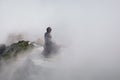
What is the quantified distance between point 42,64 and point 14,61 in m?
3.75

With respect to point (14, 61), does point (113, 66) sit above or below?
below

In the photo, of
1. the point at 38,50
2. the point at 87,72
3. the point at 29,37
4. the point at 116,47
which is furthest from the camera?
the point at 29,37

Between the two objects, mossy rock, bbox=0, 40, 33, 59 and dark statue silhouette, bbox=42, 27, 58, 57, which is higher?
mossy rock, bbox=0, 40, 33, 59

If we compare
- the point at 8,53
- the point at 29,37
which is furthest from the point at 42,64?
the point at 29,37

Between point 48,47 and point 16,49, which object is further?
point 16,49

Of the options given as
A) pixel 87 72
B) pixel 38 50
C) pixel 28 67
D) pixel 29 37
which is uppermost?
pixel 29 37

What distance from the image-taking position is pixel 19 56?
26547 mm

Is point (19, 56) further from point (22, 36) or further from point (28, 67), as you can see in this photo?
point (22, 36)

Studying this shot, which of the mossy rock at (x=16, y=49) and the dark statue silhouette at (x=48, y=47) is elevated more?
the mossy rock at (x=16, y=49)

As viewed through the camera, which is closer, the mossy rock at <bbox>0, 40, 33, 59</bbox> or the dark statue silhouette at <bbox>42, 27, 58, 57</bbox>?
the dark statue silhouette at <bbox>42, 27, 58, 57</bbox>

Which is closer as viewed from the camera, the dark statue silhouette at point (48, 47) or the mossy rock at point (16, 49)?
the dark statue silhouette at point (48, 47)

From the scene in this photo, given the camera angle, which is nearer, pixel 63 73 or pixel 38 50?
pixel 63 73

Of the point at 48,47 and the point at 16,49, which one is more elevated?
the point at 16,49

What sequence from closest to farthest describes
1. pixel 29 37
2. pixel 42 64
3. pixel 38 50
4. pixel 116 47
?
pixel 42 64 → pixel 38 50 → pixel 116 47 → pixel 29 37
